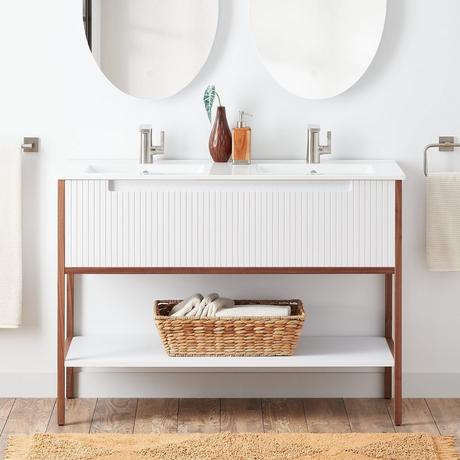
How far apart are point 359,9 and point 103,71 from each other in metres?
0.91

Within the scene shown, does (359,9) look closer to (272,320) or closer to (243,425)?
(272,320)

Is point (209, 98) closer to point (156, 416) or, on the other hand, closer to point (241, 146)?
point (241, 146)

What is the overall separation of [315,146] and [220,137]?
0.33m

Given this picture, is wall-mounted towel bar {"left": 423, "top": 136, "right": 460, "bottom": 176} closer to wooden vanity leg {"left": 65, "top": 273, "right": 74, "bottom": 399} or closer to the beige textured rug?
the beige textured rug

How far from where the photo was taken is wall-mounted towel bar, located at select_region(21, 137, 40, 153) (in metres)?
3.23

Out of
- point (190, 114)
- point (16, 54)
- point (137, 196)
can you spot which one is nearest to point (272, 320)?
point (137, 196)

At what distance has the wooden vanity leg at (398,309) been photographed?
2.92m

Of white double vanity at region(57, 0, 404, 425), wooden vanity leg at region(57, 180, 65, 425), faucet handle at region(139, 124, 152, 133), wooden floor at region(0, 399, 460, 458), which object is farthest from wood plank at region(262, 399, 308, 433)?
faucet handle at region(139, 124, 152, 133)

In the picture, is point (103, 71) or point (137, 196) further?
point (103, 71)

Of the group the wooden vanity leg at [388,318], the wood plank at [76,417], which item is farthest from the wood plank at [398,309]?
the wood plank at [76,417]

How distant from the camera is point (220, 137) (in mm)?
3178

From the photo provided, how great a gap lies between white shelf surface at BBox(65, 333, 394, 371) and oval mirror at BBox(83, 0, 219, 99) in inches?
35.1

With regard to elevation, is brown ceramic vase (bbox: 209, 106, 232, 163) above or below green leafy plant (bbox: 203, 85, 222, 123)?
below

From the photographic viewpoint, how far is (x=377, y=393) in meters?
3.36
